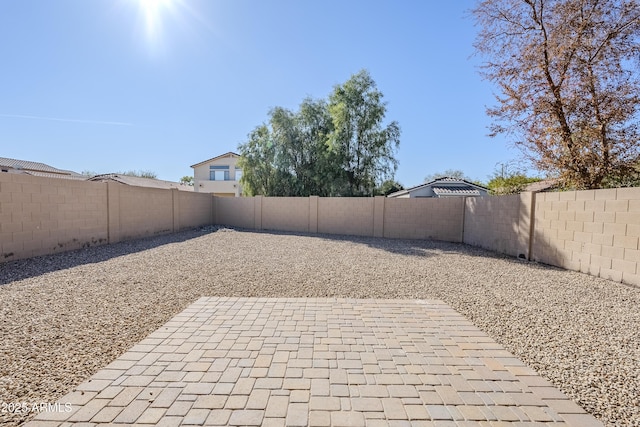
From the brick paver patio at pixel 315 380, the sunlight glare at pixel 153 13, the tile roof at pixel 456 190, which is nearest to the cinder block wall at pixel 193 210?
the sunlight glare at pixel 153 13

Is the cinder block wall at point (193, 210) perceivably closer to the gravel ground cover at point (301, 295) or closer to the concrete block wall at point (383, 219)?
the concrete block wall at point (383, 219)

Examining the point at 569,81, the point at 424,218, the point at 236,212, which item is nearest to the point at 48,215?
the point at 236,212

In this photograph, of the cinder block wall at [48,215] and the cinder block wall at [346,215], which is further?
the cinder block wall at [346,215]

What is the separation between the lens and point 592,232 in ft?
19.6

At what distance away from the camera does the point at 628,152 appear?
7.30 meters

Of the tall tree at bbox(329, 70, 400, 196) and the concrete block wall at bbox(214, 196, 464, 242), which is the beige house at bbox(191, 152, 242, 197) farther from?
the tall tree at bbox(329, 70, 400, 196)

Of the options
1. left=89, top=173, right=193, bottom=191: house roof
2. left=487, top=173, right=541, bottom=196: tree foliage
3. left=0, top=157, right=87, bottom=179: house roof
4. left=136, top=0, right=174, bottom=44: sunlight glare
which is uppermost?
left=136, top=0, right=174, bottom=44: sunlight glare

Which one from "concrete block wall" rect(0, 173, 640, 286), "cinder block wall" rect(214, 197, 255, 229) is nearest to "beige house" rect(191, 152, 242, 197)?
"cinder block wall" rect(214, 197, 255, 229)

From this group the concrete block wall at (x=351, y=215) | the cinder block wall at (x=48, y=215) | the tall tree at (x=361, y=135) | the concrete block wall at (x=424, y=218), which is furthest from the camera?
the tall tree at (x=361, y=135)

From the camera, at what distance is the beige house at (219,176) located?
88.3ft

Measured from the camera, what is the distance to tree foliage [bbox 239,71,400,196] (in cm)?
1530

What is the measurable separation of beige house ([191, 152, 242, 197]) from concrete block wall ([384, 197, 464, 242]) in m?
17.8

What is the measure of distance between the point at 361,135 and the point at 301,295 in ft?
40.7

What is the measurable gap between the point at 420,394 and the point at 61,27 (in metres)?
12.7
